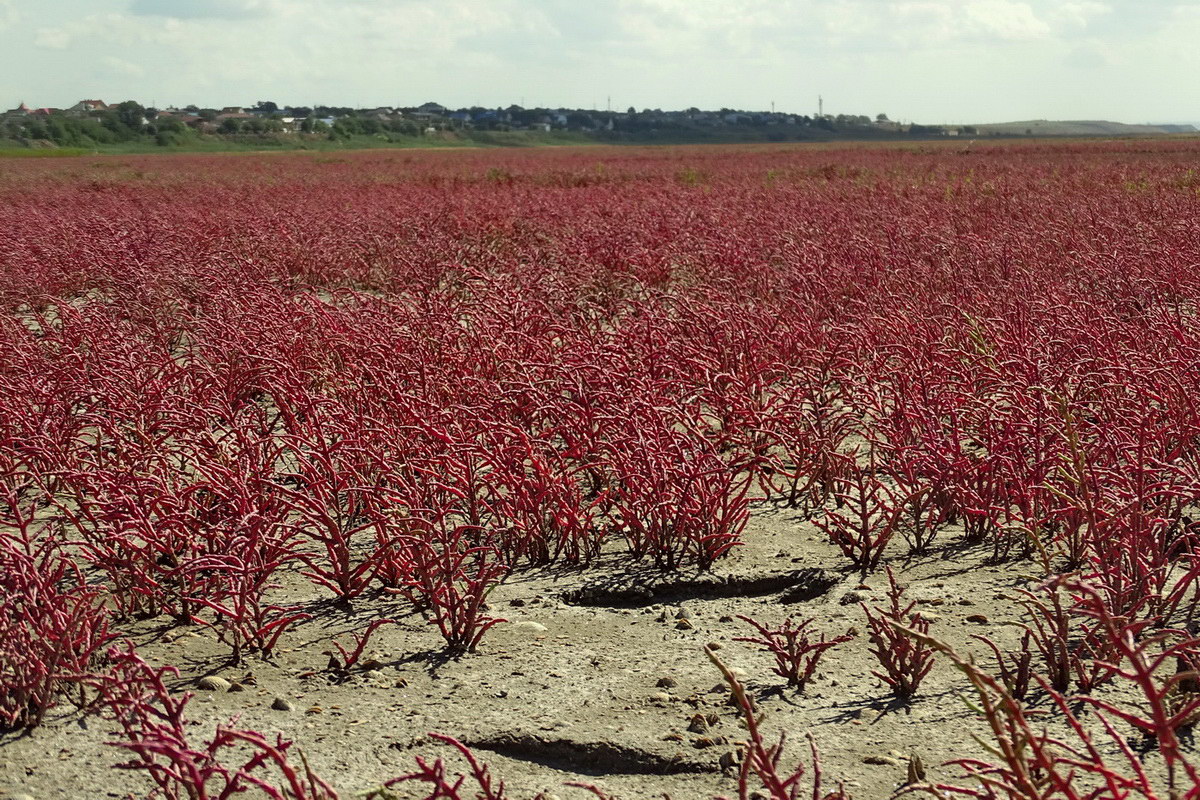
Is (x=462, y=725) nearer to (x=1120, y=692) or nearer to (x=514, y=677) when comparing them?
(x=514, y=677)

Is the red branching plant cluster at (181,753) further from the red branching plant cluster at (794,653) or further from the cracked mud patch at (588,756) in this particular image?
the red branching plant cluster at (794,653)

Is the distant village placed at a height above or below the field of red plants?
above

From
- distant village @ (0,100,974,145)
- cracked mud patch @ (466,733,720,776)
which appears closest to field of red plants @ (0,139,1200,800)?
cracked mud patch @ (466,733,720,776)

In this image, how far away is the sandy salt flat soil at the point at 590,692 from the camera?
2.48 meters

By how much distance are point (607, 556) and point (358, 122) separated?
7100cm

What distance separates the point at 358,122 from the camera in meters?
70.8

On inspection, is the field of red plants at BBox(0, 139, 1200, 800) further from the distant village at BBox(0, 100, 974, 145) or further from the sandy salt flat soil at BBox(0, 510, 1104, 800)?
the distant village at BBox(0, 100, 974, 145)

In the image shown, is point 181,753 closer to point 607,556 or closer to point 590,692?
point 590,692

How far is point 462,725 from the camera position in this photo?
2656 mm

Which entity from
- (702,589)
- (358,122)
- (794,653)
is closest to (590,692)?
(794,653)

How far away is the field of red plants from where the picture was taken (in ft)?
8.03

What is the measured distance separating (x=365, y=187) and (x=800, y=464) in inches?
622

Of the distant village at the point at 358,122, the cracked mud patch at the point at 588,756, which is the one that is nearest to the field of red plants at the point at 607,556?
the cracked mud patch at the point at 588,756

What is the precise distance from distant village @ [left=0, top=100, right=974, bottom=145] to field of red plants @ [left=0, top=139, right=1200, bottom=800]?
5583 cm
